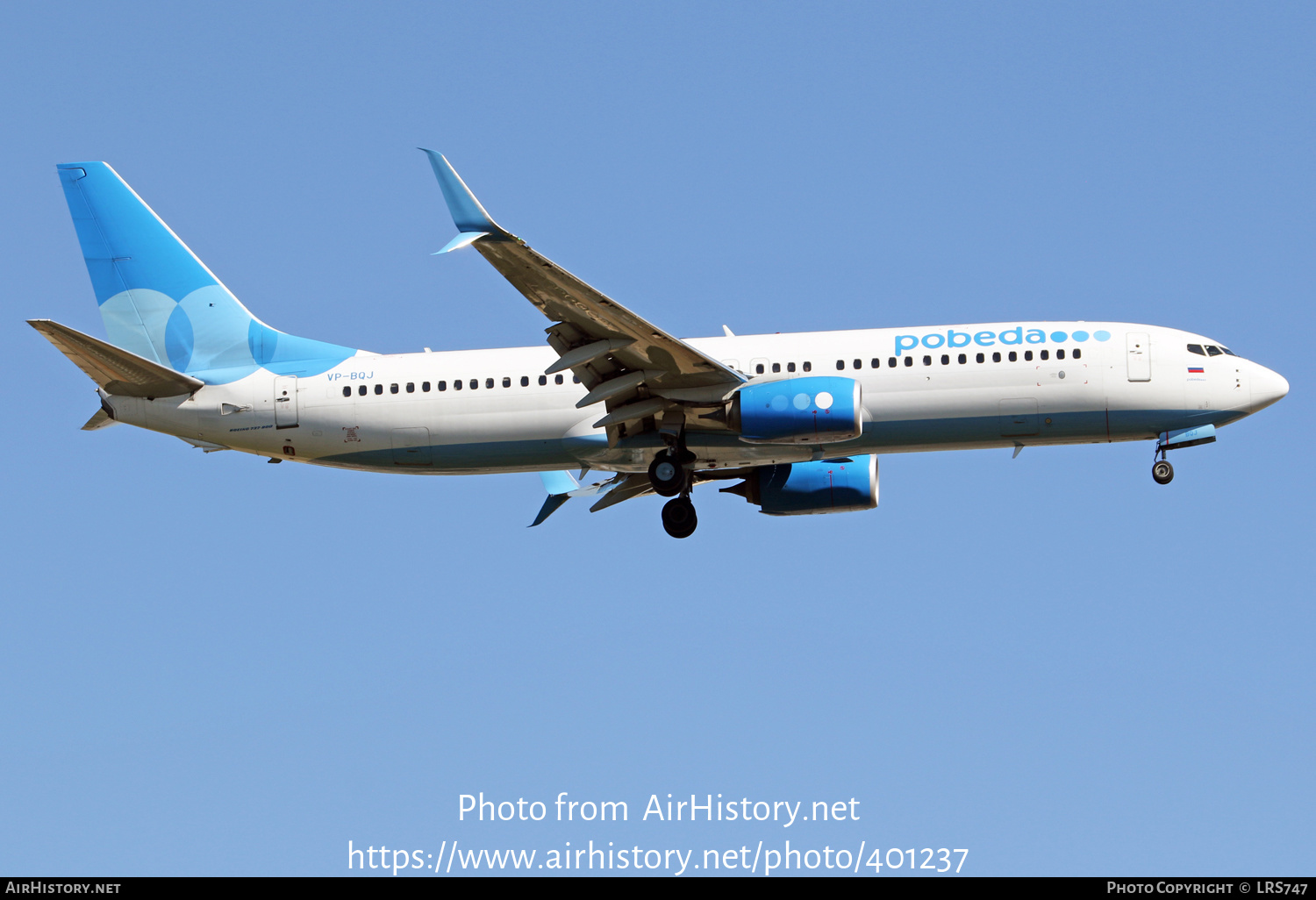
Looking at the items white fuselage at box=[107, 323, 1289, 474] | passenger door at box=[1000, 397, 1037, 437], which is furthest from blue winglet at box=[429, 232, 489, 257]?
passenger door at box=[1000, 397, 1037, 437]

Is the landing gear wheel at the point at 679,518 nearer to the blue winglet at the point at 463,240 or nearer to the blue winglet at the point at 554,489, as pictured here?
the blue winglet at the point at 554,489

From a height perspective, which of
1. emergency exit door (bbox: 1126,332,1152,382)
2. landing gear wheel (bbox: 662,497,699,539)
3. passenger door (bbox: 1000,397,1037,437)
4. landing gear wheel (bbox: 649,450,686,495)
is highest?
emergency exit door (bbox: 1126,332,1152,382)

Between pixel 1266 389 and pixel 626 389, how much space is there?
1558 centimetres

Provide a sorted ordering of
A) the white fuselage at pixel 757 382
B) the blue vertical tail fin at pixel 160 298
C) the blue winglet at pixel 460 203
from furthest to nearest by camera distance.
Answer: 1. the blue vertical tail fin at pixel 160 298
2. the white fuselage at pixel 757 382
3. the blue winglet at pixel 460 203

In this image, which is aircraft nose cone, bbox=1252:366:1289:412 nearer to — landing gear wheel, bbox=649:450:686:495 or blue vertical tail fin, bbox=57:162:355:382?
landing gear wheel, bbox=649:450:686:495

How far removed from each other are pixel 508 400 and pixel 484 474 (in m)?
2.38

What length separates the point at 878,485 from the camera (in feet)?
135

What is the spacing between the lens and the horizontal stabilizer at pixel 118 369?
3575cm

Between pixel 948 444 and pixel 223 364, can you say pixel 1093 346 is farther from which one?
pixel 223 364

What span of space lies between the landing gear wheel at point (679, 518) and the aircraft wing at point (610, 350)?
2659 millimetres

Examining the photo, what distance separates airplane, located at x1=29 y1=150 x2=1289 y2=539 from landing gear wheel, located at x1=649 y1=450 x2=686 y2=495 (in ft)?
0.18

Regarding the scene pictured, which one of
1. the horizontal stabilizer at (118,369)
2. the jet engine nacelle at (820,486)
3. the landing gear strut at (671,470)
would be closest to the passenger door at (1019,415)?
the jet engine nacelle at (820,486)

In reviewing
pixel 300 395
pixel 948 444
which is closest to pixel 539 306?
pixel 300 395

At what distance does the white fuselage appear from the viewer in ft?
119
